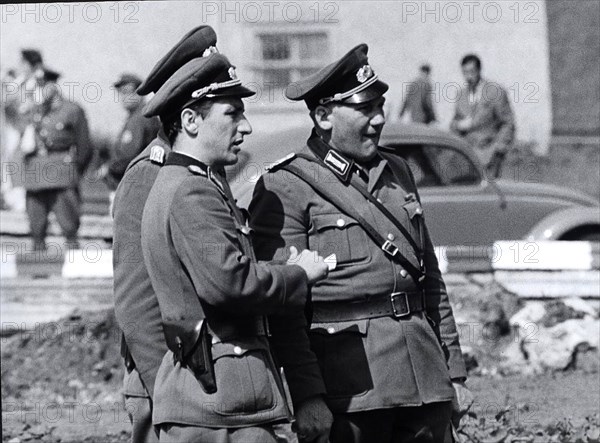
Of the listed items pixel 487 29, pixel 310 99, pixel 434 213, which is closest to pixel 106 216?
pixel 434 213

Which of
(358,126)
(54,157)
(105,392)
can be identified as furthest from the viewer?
(54,157)

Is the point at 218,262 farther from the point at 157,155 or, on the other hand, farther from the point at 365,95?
the point at 365,95

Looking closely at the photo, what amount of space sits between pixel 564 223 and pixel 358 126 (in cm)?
470

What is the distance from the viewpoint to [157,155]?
15.2ft

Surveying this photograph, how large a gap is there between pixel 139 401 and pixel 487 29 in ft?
19.6

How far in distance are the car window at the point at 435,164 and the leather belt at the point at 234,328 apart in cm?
519

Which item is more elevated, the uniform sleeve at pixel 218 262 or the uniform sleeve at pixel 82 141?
the uniform sleeve at pixel 218 262

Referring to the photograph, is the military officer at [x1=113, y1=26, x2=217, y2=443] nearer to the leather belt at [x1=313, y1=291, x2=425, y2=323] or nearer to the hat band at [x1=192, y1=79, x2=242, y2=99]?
the hat band at [x1=192, y1=79, x2=242, y2=99]

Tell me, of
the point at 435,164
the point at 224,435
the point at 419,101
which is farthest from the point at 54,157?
the point at 224,435

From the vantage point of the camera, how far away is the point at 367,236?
4.95 m

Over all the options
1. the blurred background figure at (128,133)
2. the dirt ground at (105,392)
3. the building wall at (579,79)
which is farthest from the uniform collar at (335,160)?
the building wall at (579,79)

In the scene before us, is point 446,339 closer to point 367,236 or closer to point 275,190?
point 367,236

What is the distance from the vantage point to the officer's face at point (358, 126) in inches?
197

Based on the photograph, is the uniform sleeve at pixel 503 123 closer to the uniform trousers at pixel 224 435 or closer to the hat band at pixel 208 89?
the hat band at pixel 208 89
